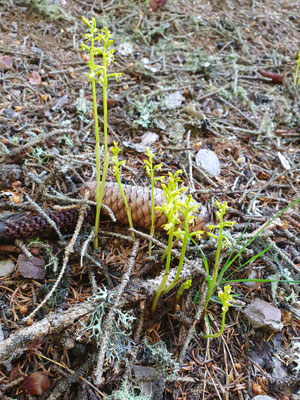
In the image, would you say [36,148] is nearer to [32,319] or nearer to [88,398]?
[32,319]

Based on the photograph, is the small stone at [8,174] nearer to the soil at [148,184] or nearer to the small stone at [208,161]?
the soil at [148,184]

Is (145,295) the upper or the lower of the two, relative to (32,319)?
upper

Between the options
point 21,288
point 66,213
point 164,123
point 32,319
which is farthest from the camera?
point 164,123

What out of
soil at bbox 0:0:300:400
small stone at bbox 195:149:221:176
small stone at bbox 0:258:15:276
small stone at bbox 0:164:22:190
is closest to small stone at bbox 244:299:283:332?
soil at bbox 0:0:300:400

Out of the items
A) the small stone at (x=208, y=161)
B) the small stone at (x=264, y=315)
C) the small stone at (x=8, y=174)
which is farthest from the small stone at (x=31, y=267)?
the small stone at (x=208, y=161)

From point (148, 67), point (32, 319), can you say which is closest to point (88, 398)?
point (32, 319)

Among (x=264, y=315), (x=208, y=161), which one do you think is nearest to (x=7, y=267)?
(x=264, y=315)

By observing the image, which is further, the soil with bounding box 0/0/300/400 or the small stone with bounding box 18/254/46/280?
the small stone with bounding box 18/254/46/280

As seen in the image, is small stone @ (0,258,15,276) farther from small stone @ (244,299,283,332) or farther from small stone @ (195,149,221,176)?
small stone @ (195,149,221,176)
